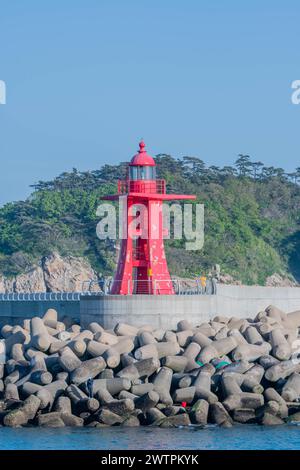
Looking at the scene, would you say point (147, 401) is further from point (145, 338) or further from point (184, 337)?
point (184, 337)

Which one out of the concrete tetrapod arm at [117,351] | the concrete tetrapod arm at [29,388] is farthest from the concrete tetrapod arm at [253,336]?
the concrete tetrapod arm at [29,388]

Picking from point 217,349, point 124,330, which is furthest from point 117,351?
point 217,349

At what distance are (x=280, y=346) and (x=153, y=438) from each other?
321 inches

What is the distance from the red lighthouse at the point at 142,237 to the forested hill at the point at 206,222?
58.0 feet

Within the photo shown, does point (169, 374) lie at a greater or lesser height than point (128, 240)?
lesser

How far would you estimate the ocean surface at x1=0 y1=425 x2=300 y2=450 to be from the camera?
38062mm

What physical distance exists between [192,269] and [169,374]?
85.5 feet

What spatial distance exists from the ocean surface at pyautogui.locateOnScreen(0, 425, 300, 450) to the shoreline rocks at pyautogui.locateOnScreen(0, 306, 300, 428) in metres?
0.55

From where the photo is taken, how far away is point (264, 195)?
82.9m

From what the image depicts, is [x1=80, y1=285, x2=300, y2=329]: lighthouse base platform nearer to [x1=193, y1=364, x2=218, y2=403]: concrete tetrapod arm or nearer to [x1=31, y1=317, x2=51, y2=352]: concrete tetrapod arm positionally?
[x1=31, y1=317, x2=51, y2=352]: concrete tetrapod arm

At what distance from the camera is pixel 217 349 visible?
45281mm

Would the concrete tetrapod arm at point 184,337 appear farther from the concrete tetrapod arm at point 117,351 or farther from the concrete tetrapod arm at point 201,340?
the concrete tetrapod arm at point 117,351
